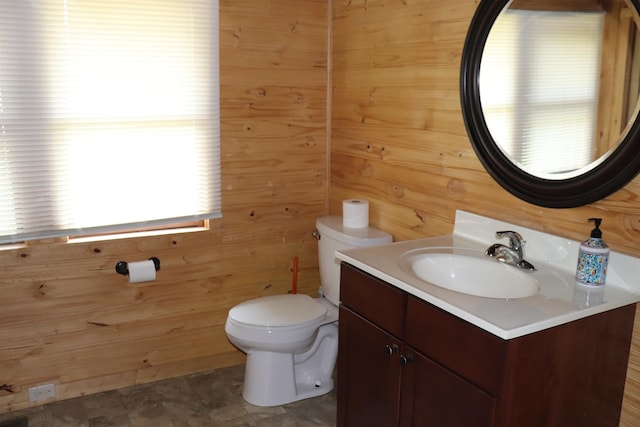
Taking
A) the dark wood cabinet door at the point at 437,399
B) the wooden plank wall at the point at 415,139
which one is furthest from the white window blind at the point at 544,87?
the dark wood cabinet door at the point at 437,399

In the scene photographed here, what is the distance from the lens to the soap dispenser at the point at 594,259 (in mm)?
1694

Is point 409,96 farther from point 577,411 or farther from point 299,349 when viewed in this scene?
point 577,411

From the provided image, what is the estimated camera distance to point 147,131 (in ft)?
8.89

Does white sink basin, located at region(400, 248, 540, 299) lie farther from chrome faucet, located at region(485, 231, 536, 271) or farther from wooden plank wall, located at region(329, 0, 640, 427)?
wooden plank wall, located at region(329, 0, 640, 427)

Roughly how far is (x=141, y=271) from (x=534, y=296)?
1787mm

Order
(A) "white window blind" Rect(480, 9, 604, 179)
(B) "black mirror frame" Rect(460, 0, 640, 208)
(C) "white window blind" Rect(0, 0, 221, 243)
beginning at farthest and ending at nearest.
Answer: (C) "white window blind" Rect(0, 0, 221, 243)
(A) "white window blind" Rect(480, 9, 604, 179)
(B) "black mirror frame" Rect(460, 0, 640, 208)

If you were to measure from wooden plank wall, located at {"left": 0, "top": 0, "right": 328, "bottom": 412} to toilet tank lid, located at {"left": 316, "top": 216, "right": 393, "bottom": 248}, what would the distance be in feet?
1.20

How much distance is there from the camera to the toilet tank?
267 centimetres

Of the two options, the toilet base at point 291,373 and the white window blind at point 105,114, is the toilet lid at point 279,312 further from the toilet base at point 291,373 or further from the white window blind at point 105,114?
the white window blind at point 105,114

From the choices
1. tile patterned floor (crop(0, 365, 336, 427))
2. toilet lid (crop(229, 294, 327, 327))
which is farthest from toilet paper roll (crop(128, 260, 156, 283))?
tile patterned floor (crop(0, 365, 336, 427))

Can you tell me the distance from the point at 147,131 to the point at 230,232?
0.66 m

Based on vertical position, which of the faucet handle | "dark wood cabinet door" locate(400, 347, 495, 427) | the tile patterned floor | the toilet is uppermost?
the faucet handle

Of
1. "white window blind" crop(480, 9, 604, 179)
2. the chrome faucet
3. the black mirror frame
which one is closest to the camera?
the black mirror frame

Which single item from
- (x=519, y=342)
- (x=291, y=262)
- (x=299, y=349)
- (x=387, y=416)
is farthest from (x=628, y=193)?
(x=291, y=262)
